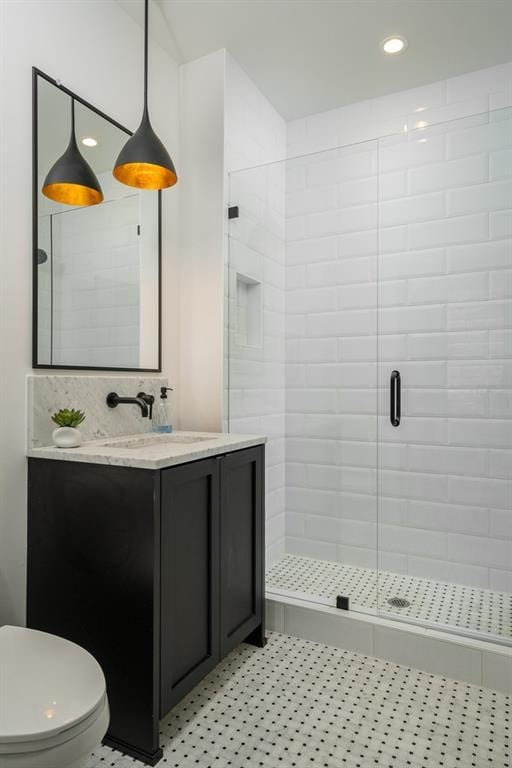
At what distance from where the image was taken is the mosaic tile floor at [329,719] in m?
1.47

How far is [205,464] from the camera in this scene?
1.72 m

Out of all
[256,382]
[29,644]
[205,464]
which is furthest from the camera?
[256,382]

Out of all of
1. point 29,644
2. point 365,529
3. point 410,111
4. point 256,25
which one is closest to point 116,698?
point 29,644

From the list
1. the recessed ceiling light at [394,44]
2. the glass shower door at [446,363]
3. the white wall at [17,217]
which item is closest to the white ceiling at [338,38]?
the recessed ceiling light at [394,44]

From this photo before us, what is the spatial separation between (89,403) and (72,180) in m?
0.85

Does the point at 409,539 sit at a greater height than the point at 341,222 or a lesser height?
lesser

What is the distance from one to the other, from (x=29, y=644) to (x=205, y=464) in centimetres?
72

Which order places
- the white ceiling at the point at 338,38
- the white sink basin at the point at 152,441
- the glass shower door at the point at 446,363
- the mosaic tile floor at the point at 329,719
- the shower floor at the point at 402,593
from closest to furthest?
the mosaic tile floor at the point at 329,719 < the white sink basin at the point at 152,441 < the shower floor at the point at 402,593 < the white ceiling at the point at 338,38 < the glass shower door at the point at 446,363

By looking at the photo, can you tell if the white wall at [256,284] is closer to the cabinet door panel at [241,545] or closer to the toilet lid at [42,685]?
the cabinet door panel at [241,545]

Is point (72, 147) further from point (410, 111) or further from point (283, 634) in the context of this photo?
point (283, 634)

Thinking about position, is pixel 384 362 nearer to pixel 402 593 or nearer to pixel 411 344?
pixel 411 344

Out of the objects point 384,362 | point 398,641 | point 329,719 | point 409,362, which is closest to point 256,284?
point 384,362

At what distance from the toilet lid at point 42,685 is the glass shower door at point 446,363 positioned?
1525mm

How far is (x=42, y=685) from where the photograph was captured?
1.14 metres
